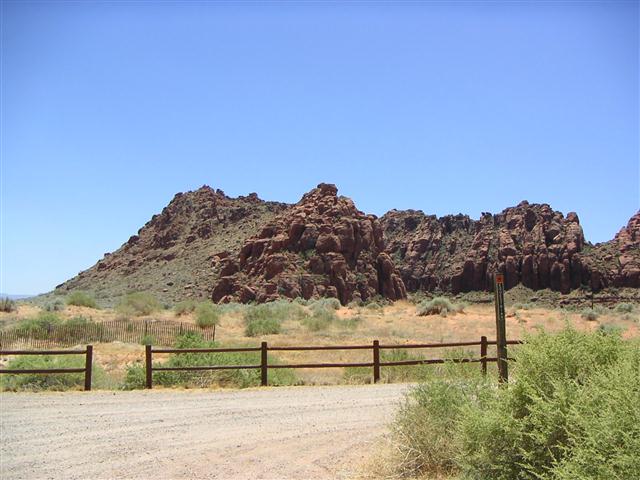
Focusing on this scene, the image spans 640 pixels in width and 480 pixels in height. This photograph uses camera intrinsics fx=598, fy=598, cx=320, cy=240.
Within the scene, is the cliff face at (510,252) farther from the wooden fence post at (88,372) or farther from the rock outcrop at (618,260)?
the wooden fence post at (88,372)

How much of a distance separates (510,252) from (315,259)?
4832 cm

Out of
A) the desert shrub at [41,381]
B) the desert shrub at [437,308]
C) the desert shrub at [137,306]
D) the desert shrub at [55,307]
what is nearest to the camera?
the desert shrub at [41,381]

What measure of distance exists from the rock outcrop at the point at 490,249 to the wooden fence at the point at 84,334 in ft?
259

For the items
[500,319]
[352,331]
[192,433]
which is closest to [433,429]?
[500,319]

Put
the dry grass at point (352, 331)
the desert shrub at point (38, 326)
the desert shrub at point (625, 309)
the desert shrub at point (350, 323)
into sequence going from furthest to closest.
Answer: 1. the desert shrub at point (625, 309)
2. the desert shrub at point (350, 323)
3. the desert shrub at point (38, 326)
4. the dry grass at point (352, 331)

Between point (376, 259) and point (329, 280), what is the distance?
1074 centimetres

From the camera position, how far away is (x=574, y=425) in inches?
202

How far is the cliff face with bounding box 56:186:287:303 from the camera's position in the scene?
287 ft

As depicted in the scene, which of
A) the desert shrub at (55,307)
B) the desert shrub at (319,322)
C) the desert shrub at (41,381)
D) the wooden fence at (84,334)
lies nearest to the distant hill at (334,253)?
the desert shrub at (319,322)

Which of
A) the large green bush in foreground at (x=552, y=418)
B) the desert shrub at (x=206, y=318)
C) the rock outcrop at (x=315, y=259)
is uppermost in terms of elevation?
the rock outcrop at (x=315, y=259)

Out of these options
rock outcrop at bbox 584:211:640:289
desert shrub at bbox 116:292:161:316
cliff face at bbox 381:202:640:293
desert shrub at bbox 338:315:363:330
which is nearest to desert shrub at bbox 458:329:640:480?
desert shrub at bbox 338:315:363:330

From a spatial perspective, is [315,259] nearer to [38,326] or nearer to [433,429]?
[38,326]

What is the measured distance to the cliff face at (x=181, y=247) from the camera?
287 ft

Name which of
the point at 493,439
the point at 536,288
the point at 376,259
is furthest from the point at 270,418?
the point at 536,288
